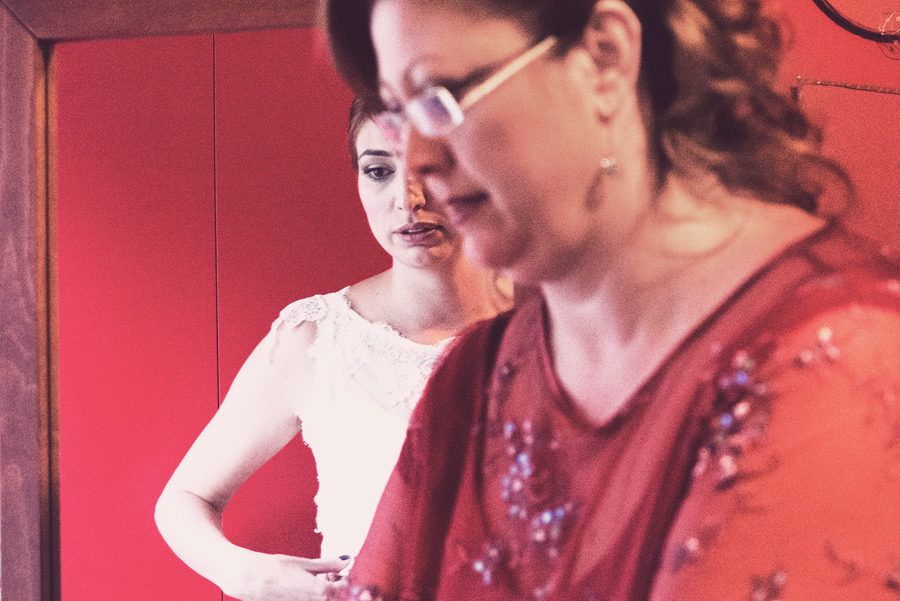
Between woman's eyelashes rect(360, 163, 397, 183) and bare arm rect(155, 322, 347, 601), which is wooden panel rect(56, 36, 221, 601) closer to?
bare arm rect(155, 322, 347, 601)

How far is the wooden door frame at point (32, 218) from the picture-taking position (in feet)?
7.00

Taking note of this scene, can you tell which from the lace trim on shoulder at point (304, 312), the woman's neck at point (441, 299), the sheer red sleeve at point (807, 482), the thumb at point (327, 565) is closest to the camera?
the sheer red sleeve at point (807, 482)

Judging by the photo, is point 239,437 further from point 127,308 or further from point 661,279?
point 661,279

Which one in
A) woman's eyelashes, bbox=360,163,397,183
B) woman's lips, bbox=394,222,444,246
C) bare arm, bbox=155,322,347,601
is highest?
woman's eyelashes, bbox=360,163,397,183

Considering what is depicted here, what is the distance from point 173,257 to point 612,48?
1.85 metres

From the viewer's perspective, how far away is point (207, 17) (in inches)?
83.7

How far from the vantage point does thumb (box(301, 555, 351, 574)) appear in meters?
1.56

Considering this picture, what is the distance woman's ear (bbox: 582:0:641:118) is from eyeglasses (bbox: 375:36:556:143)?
0.10ft

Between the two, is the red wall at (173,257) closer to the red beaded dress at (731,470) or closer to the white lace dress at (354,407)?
A: the white lace dress at (354,407)

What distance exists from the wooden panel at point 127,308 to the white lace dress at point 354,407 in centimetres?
52

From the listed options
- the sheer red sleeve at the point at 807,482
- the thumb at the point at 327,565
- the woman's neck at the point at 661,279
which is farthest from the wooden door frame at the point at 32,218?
the sheer red sleeve at the point at 807,482

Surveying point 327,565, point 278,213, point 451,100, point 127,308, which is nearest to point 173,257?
point 127,308

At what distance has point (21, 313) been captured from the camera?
220 centimetres

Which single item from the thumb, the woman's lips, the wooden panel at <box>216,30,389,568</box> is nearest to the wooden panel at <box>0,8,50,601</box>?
the wooden panel at <box>216,30,389,568</box>
